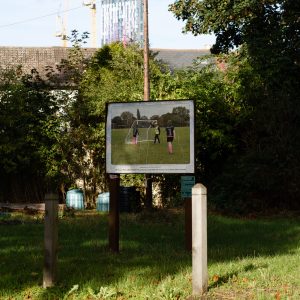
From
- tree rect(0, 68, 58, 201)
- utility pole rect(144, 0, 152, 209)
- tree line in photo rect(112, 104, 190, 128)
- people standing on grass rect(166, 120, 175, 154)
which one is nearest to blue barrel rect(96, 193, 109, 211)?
utility pole rect(144, 0, 152, 209)

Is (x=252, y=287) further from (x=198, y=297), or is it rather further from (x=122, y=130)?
(x=122, y=130)

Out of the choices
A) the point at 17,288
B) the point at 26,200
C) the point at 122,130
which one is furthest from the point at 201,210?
the point at 26,200

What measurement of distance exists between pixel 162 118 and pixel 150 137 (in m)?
0.39

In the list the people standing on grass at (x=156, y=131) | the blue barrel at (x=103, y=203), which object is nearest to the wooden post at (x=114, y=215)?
the people standing on grass at (x=156, y=131)

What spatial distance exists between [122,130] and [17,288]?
4.11 m

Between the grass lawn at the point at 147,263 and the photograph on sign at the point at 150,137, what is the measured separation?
1.43 meters

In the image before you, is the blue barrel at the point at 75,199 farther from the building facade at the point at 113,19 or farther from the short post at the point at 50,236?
the building facade at the point at 113,19

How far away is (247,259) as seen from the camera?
9242 millimetres

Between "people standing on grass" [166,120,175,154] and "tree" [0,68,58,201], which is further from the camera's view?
"tree" [0,68,58,201]

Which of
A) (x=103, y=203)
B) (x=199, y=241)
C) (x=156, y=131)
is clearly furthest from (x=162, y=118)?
(x=103, y=203)

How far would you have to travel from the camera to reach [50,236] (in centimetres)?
710

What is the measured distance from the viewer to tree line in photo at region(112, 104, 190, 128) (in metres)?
10.5

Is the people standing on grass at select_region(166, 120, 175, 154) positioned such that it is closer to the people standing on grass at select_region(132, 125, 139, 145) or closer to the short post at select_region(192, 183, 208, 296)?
the people standing on grass at select_region(132, 125, 139, 145)

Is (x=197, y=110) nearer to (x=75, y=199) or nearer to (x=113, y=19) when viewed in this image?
(x=75, y=199)
